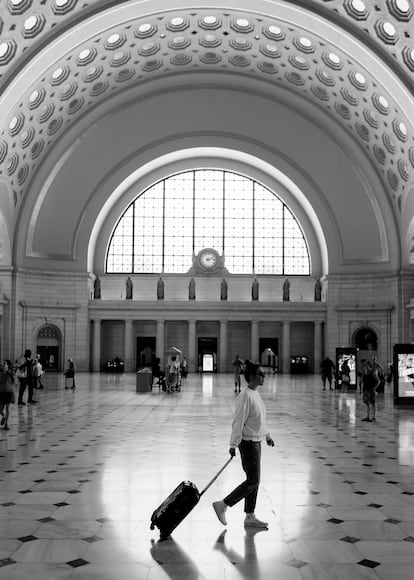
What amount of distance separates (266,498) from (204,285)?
3583 cm

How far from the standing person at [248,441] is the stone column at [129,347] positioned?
3519 cm

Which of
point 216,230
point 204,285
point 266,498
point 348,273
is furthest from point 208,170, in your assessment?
point 266,498

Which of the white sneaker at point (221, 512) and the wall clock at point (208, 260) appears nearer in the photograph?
the white sneaker at point (221, 512)

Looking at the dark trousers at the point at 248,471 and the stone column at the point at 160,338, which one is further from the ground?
the stone column at the point at 160,338

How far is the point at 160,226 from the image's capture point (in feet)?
144

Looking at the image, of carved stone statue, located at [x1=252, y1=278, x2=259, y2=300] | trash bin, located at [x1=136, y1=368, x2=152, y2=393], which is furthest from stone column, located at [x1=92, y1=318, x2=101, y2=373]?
trash bin, located at [x1=136, y1=368, x2=152, y2=393]

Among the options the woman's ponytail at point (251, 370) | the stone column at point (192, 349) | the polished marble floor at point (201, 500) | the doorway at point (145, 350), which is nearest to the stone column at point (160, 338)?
the doorway at point (145, 350)

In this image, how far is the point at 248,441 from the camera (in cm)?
670

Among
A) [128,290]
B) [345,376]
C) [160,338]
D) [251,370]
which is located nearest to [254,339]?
[160,338]

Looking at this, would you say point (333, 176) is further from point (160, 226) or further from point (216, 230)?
point (160, 226)

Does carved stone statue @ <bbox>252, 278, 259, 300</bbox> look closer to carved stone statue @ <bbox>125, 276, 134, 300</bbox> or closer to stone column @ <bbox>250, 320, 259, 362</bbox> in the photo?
stone column @ <bbox>250, 320, 259, 362</bbox>

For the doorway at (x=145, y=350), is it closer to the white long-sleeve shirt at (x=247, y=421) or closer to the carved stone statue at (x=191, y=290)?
the carved stone statue at (x=191, y=290)

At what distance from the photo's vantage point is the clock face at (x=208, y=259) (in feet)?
143

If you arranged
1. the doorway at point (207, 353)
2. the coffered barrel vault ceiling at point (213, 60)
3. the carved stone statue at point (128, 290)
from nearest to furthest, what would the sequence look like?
the coffered barrel vault ceiling at point (213, 60), the carved stone statue at point (128, 290), the doorway at point (207, 353)
